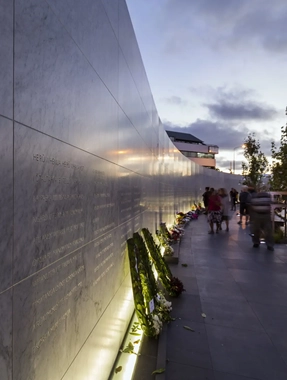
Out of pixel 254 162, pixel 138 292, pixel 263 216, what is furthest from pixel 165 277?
pixel 254 162

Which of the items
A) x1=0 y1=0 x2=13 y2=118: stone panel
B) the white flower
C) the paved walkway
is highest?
x1=0 y1=0 x2=13 y2=118: stone panel

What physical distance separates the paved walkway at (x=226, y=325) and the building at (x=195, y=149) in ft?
222

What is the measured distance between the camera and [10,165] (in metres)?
1.36

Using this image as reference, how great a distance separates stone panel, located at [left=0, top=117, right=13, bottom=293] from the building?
72779 mm

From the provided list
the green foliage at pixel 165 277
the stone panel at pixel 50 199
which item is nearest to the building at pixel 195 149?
the green foliage at pixel 165 277

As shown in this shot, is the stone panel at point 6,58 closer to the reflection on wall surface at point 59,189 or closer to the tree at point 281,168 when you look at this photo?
the reflection on wall surface at point 59,189

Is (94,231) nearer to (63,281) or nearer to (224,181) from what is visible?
(63,281)

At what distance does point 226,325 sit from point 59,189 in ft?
11.5

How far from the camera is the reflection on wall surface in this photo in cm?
138

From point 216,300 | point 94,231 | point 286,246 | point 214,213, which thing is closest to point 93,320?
point 94,231

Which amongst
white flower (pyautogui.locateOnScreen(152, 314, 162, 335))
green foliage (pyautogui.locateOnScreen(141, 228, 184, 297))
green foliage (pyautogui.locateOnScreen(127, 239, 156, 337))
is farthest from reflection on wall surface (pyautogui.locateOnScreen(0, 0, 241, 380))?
green foliage (pyautogui.locateOnScreen(141, 228, 184, 297))

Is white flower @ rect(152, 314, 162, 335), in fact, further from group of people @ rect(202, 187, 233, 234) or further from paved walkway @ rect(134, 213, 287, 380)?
group of people @ rect(202, 187, 233, 234)

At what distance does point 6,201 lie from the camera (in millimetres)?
1325

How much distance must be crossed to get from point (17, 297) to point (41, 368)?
0.56 meters
